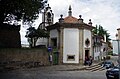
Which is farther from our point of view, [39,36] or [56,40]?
[39,36]

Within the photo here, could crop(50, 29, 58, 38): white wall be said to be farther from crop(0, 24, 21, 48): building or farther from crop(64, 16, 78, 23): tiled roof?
crop(0, 24, 21, 48): building

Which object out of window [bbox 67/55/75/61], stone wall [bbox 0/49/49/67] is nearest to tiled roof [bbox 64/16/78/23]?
window [bbox 67/55/75/61]

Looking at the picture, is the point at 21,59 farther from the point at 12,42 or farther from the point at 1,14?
the point at 1,14

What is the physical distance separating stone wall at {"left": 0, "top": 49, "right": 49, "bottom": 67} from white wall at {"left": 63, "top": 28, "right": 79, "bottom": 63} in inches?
177

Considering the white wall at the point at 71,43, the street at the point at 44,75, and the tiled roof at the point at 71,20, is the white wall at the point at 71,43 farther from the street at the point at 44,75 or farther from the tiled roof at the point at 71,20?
the street at the point at 44,75

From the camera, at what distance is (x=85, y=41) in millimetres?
44125

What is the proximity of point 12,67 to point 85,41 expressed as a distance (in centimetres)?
1454

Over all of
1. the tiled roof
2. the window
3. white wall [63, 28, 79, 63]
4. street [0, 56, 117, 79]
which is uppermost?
the tiled roof

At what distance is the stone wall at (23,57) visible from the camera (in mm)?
A: 33562

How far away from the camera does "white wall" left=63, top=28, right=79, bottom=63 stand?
140 ft

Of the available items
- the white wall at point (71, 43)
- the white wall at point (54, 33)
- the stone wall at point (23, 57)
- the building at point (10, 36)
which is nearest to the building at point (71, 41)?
the white wall at point (71, 43)

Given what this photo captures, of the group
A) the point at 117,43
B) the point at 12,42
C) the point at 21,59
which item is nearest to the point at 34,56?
the point at 21,59

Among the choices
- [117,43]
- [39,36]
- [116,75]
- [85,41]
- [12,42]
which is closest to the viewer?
[117,43]

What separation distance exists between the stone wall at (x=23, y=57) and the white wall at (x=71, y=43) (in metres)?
4.50
